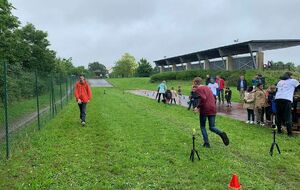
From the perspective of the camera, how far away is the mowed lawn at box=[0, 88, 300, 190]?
707cm

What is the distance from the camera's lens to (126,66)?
133250mm

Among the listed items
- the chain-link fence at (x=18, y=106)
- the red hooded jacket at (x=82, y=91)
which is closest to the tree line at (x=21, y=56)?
the chain-link fence at (x=18, y=106)

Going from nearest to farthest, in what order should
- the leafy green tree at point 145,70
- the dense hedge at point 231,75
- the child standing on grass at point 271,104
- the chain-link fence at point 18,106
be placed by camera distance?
the chain-link fence at point 18,106 < the child standing on grass at point 271,104 < the dense hedge at point 231,75 < the leafy green tree at point 145,70

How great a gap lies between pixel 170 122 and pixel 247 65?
105 ft

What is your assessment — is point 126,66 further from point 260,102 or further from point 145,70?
point 260,102

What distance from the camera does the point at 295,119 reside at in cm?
1303

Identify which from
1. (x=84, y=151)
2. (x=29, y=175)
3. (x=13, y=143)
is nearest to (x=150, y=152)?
(x=84, y=151)

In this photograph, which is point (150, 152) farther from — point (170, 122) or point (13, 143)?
point (170, 122)

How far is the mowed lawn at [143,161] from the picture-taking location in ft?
23.2

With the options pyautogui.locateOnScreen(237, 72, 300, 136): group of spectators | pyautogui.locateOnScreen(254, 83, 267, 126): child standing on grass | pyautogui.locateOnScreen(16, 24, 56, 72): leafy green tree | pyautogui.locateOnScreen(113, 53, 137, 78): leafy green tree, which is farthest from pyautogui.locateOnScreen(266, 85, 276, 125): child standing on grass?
pyautogui.locateOnScreen(113, 53, 137, 78): leafy green tree

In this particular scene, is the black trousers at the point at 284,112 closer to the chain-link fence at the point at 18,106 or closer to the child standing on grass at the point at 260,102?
the child standing on grass at the point at 260,102

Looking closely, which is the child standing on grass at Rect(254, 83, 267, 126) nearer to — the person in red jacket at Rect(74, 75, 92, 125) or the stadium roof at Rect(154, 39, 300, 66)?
the person in red jacket at Rect(74, 75, 92, 125)

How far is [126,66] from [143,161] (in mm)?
125420

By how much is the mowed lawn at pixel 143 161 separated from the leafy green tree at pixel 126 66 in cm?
12009
